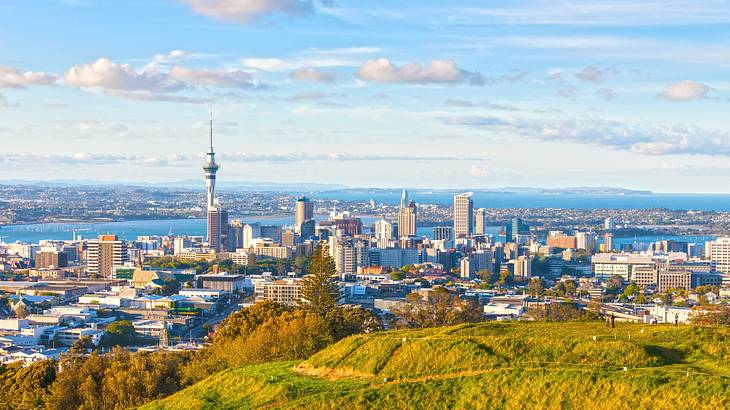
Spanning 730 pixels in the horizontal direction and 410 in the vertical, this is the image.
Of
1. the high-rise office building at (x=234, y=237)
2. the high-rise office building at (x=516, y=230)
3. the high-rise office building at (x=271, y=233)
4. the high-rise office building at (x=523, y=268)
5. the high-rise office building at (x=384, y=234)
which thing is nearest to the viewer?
the high-rise office building at (x=523, y=268)

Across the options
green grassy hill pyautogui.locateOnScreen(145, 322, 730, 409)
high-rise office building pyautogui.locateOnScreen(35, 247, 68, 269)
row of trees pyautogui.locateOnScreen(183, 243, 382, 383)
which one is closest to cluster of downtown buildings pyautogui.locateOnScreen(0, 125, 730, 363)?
high-rise office building pyautogui.locateOnScreen(35, 247, 68, 269)

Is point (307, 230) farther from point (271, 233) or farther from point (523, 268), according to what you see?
point (523, 268)

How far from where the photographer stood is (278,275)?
358 feet

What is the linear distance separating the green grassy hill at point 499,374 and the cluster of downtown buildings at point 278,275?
29.8 m

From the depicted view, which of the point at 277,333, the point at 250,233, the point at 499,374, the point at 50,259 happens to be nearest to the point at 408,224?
the point at 250,233

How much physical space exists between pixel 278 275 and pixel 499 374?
301 feet

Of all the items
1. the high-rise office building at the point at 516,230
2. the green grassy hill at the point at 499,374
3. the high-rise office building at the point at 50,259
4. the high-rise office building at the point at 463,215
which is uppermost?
the green grassy hill at the point at 499,374

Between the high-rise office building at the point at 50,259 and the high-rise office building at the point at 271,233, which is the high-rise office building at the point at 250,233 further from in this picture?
the high-rise office building at the point at 50,259

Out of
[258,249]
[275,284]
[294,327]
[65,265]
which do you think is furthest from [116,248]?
[294,327]

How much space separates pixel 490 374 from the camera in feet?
59.3

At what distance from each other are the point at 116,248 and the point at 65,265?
837cm

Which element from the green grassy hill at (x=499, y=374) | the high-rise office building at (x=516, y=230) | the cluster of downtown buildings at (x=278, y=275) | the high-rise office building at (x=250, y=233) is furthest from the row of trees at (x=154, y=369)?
the high-rise office building at (x=516, y=230)

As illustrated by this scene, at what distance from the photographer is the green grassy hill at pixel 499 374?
16797 mm

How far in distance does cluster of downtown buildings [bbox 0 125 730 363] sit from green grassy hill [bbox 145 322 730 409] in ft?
97.8
